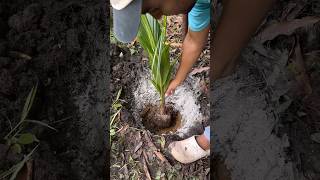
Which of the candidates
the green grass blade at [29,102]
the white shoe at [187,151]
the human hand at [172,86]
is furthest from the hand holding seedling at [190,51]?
the green grass blade at [29,102]

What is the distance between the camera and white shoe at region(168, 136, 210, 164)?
127 centimetres

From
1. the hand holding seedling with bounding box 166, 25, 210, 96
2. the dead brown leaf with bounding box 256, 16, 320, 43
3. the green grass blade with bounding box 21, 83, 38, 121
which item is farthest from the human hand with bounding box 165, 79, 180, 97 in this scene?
the green grass blade with bounding box 21, 83, 38, 121

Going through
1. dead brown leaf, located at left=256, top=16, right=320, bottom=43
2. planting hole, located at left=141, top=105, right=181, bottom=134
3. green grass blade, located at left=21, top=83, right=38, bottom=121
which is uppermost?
dead brown leaf, located at left=256, top=16, right=320, bottom=43

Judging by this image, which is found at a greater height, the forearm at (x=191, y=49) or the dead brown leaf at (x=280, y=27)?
the dead brown leaf at (x=280, y=27)

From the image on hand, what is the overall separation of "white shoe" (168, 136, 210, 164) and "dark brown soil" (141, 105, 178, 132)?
0.06m

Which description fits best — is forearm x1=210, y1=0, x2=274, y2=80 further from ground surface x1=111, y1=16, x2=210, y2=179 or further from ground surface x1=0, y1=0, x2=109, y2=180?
ground surface x1=0, y1=0, x2=109, y2=180

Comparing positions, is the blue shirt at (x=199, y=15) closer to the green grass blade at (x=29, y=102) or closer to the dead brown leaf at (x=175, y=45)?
the dead brown leaf at (x=175, y=45)

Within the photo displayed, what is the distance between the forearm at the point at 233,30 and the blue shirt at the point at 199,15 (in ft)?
0.18

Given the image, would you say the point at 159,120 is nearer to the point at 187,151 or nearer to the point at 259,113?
the point at 187,151

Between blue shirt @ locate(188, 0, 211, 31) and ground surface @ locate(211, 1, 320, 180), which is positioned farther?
ground surface @ locate(211, 1, 320, 180)

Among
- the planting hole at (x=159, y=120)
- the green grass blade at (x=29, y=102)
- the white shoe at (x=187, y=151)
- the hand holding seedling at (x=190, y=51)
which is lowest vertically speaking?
the white shoe at (x=187, y=151)

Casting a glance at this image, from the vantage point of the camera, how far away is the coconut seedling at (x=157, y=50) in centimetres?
124

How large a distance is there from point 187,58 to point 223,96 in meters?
0.15

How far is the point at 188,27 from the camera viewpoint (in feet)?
4.11
